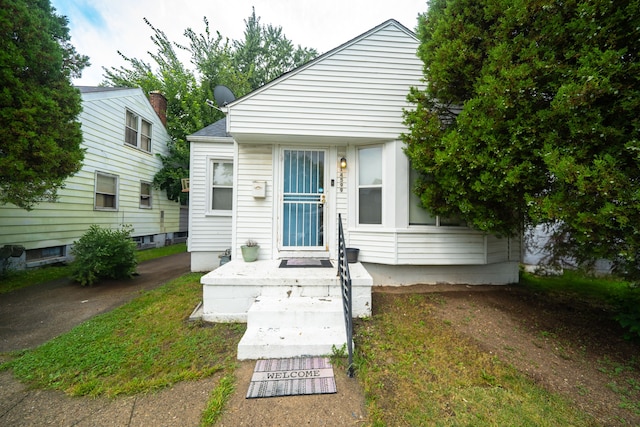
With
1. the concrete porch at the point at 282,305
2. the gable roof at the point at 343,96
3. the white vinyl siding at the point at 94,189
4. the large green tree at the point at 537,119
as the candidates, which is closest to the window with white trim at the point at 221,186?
the gable roof at the point at 343,96

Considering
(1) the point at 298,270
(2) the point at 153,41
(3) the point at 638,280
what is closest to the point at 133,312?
(1) the point at 298,270

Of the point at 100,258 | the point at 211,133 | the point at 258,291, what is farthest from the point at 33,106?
the point at 258,291

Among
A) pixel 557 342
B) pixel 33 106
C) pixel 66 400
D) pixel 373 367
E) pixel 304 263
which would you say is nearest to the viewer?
pixel 66 400

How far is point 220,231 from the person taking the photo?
651 cm

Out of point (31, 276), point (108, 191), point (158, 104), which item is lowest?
point (31, 276)

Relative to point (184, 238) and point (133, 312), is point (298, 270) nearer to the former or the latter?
point (133, 312)

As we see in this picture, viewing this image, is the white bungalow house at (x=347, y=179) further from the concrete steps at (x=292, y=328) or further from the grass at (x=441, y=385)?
the grass at (x=441, y=385)

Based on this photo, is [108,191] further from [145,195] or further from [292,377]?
[292,377]

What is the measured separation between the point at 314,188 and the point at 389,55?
291 cm

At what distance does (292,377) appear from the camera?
7.33 ft

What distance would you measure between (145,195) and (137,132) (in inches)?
101

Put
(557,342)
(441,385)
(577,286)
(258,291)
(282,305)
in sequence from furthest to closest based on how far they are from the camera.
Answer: (577,286), (258,291), (282,305), (557,342), (441,385)

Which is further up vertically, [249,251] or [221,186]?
[221,186]

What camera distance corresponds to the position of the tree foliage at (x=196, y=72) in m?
11.4
